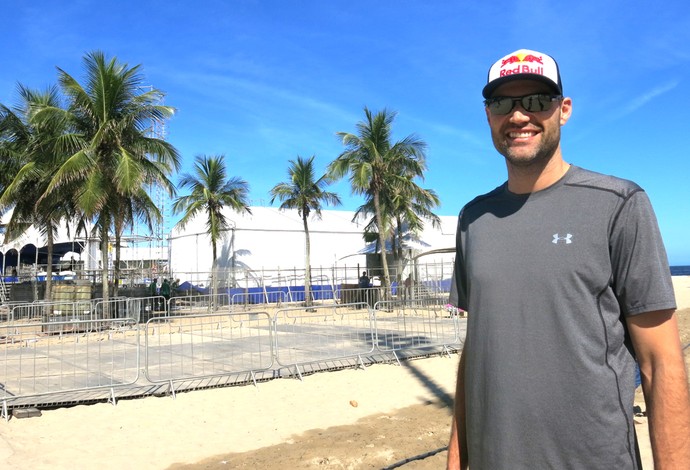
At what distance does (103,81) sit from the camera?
19.0 metres

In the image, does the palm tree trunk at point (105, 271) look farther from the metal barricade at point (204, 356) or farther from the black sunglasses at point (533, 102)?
the black sunglasses at point (533, 102)

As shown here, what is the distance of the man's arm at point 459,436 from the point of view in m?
1.91

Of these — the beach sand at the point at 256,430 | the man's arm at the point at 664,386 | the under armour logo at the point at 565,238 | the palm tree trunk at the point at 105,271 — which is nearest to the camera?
the man's arm at the point at 664,386

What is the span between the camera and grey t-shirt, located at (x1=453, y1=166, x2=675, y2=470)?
1.50m

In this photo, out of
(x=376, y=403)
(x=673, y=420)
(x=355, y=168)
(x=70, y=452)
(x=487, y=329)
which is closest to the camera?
(x=673, y=420)

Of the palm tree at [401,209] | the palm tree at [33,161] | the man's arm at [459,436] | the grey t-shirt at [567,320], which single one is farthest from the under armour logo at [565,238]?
the palm tree at [401,209]

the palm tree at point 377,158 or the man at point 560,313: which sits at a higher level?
the palm tree at point 377,158

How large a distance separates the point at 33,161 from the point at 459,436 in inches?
870

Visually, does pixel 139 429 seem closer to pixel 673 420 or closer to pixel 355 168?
pixel 673 420

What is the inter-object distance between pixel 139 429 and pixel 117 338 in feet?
30.3

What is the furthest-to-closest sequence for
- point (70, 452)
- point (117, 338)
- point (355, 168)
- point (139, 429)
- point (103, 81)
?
point (355, 168) → point (103, 81) → point (117, 338) → point (139, 429) → point (70, 452)

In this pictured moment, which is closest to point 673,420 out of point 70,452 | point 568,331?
point 568,331

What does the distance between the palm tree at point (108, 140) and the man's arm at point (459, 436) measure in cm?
1799

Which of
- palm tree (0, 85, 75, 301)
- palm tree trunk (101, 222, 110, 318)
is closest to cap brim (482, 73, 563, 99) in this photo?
palm tree trunk (101, 222, 110, 318)
